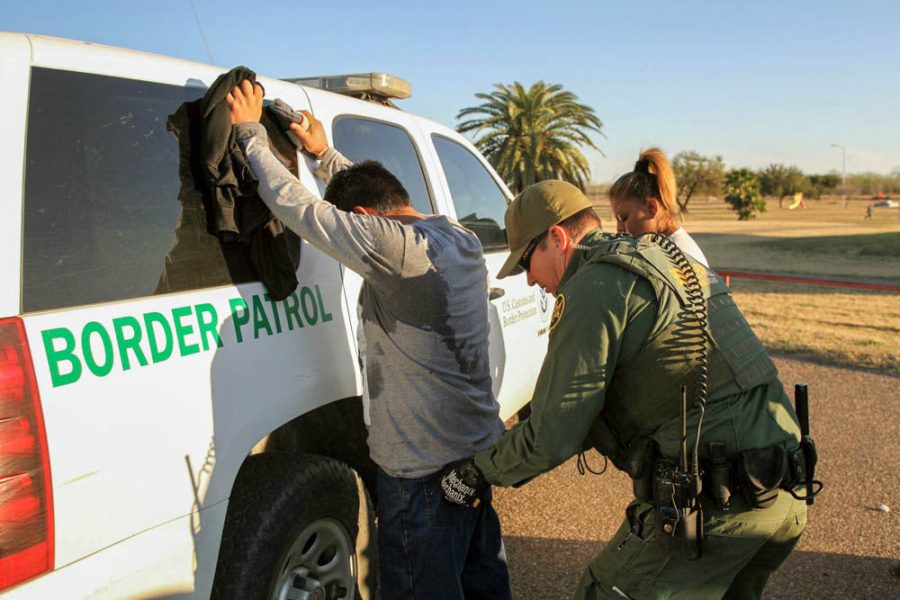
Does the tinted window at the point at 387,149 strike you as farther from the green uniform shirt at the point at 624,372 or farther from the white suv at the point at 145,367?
the green uniform shirt at the point at 624,372

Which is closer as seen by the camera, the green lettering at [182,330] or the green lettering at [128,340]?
the green lettering at [128,340]

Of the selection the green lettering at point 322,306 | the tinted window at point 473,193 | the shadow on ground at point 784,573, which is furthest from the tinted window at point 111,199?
the shadow on ground at point 784,573

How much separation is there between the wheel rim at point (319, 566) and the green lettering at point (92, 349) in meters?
0.89

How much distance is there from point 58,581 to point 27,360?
0.50 m

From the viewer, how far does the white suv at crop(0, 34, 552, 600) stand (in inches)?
63.7

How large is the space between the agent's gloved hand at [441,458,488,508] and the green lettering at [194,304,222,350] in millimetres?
804

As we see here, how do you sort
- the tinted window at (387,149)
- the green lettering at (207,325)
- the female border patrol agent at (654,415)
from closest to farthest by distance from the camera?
the female border patrol agent at (654,415) → the green lettering at (207,325) → the tinted window at (387,149)

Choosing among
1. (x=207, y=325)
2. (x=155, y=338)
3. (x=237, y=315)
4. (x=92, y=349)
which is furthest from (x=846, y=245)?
(x=92, y=349)

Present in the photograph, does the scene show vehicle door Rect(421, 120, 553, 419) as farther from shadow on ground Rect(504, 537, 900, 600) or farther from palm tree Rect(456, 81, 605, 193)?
palm tree Rect(456, 81, 605, 193)

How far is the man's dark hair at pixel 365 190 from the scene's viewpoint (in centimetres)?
235

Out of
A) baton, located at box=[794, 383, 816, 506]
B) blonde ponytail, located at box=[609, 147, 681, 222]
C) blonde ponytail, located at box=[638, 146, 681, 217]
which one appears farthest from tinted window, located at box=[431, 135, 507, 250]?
baton, located at box=[794, 383, 816, 506]

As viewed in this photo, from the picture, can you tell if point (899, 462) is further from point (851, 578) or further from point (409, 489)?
point (409, 489)

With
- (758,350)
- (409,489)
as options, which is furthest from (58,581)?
(758,350)

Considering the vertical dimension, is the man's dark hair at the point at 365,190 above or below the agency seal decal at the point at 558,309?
above
